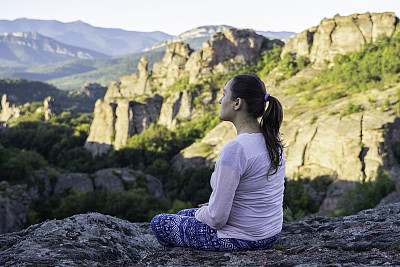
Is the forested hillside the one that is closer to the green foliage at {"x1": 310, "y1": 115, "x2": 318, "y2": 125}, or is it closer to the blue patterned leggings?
the green foliage at {"x1": 310, "y1": 115, "x2": 318, "y2": 125}

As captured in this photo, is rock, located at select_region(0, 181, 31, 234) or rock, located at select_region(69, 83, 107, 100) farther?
A: rock, located at select_region(69, 83, 107, 100)

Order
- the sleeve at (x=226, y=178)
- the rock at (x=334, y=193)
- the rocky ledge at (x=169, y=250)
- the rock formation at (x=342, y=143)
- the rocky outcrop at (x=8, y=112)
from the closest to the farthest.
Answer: the rocky ledge at (x=169, y=250) → the sleeve at (x=226, y=178) → the rock at (x=334, y=193) → the rock formation at (x=342, y=143) → the rocky outcrop at (x=8, y=112)

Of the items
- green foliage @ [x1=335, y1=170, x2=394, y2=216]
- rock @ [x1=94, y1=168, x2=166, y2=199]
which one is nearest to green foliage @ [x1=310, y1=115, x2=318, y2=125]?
green foliage @ [x1=335, y1=170, x2=394, y2=216]

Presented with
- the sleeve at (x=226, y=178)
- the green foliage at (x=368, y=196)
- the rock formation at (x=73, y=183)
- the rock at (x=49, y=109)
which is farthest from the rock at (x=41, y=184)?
the rock at (x=49, y=109)

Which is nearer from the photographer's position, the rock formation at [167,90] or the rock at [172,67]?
the rock formation at [167,90]

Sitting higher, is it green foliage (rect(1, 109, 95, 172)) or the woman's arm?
the woman's arm

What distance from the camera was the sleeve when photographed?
124 inches

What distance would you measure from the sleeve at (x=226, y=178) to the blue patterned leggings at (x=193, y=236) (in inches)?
18.6

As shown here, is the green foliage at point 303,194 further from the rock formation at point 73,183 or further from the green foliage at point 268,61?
the green foliage at point 268,61

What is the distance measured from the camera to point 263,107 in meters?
3.55

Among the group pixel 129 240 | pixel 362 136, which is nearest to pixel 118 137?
pixel 362 136

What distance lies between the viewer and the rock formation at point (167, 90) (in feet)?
223

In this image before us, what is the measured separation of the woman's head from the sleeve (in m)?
0.43

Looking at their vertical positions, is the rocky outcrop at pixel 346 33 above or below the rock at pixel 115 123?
above
